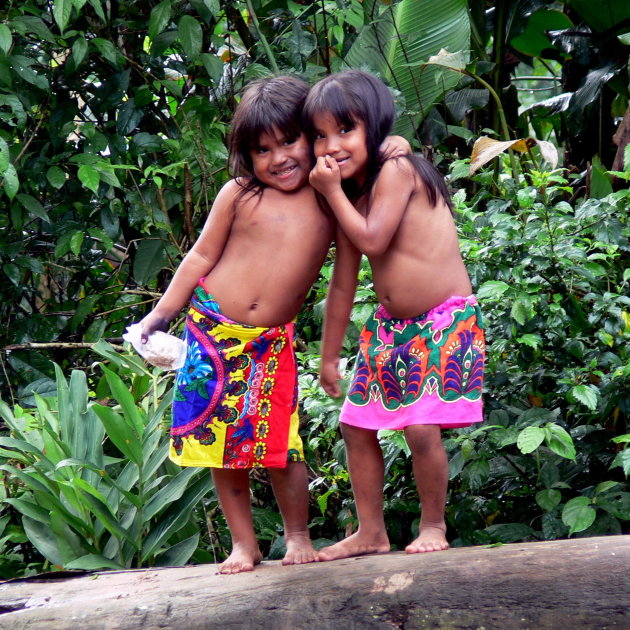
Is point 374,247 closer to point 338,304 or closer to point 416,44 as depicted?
Answer: point 338,304

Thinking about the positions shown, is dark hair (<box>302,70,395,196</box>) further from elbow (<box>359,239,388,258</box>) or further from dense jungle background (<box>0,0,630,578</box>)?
dense jungle background (<box>0,0,630,578</box>)

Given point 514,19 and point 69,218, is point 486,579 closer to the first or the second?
point 69,218

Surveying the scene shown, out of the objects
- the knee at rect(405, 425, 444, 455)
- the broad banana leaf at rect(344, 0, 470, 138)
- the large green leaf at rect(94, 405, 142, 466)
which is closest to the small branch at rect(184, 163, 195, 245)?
the broad banana leaf at rect(344, 0, 470, 138)

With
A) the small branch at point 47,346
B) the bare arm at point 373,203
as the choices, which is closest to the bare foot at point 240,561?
the bare arm at point 373,203

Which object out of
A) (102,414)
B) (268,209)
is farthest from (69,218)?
(268,209)

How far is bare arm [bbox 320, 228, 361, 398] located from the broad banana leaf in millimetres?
1978

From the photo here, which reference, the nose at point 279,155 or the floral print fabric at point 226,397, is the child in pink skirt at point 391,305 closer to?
the nose at point 279,155

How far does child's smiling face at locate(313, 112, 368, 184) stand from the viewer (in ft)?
7.53

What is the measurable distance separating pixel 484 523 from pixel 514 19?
2932 millimetres

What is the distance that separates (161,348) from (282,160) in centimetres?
62

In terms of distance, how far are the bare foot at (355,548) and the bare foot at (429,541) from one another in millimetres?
157

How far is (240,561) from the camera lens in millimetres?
2523

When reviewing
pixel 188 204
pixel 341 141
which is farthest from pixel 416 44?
pixel 341 141

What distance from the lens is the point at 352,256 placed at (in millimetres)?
2500
